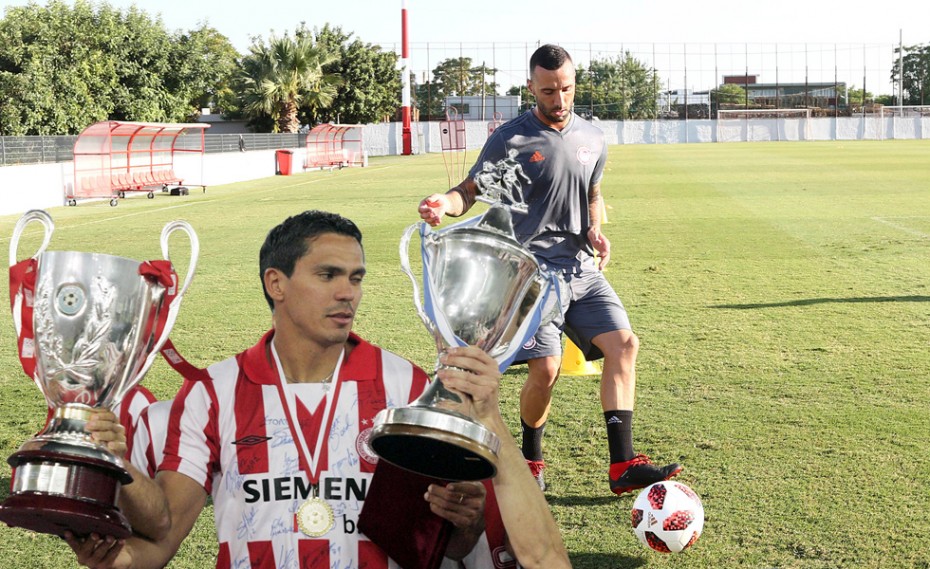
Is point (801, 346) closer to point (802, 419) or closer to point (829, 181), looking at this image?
point (802, 419)

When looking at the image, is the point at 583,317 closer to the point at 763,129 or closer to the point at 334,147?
the point at 334,147

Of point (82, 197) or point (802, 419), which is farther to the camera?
point (82, 197)

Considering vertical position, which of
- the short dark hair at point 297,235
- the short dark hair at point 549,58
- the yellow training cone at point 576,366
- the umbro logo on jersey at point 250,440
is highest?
the short dark hair at point 549,58

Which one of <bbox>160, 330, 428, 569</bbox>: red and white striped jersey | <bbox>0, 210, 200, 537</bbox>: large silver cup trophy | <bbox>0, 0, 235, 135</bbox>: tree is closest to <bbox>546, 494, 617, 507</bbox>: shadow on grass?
<bbox>160, 330, 428, 569</bbox>: red and white striped jersey

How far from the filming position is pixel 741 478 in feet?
16.4

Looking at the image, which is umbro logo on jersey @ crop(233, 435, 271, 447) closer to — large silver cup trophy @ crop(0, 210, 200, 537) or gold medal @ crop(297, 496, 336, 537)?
gold medal @ crop(297, 496, 336, 537)

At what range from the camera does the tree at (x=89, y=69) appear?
38.6 meters

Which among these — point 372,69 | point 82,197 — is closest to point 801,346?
Result: point 82,197

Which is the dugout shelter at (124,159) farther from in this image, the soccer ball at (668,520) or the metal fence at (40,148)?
the soccer ball at (668,520)

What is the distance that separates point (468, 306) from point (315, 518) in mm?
631

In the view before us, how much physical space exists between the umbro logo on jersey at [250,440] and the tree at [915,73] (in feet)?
340

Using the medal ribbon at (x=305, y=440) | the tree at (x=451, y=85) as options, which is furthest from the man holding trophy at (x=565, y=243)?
the tree at (x=451, y=85)

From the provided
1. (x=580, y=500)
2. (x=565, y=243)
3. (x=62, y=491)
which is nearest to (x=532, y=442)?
(x=580, y=500)

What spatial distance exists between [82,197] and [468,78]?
222 ft
